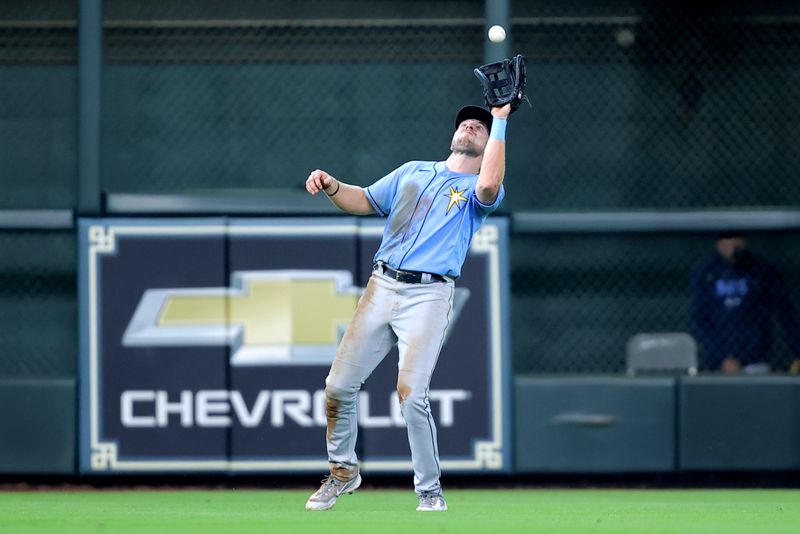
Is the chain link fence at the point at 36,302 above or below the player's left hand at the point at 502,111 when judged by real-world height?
below

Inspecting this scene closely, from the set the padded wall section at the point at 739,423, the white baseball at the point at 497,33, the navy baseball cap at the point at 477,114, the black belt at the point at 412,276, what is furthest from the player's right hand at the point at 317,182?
A: the padded wall section at the point at 739,423

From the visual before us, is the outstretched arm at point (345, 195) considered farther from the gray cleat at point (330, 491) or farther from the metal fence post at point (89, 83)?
the metal fence post at point (89, 83)

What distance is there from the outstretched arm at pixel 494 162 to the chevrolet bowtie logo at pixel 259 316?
8.12ft

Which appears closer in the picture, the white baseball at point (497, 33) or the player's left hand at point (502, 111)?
the player's left hand at point (502, 111)

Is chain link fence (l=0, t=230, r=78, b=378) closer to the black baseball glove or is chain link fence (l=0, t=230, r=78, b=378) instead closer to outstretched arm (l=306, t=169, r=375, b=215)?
outstretched arm (l=306, t=169, r=375, b=215)

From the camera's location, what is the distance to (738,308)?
8711mm

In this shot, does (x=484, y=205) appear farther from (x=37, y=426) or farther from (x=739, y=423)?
(x=37, y=426)

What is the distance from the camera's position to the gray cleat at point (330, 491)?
601 cm

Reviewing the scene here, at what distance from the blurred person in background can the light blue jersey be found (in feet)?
10.5

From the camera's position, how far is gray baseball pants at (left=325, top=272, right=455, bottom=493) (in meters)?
5.77

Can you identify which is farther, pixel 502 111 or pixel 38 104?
pixel 38 104

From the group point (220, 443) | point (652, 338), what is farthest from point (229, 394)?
point (652, 338)

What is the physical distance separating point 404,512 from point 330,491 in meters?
0.34

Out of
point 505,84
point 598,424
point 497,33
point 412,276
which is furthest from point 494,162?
point 598,424
